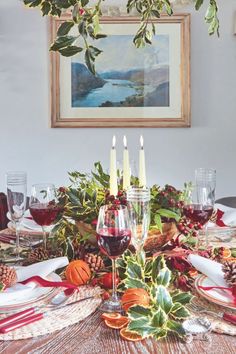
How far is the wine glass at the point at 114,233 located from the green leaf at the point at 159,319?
0.46 feet

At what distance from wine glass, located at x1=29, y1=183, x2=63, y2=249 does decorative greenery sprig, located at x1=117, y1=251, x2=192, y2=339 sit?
36 cm

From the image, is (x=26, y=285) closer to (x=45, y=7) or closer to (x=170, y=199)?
(x=170, y=199)

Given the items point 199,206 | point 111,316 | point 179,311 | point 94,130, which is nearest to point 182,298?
point 179,311

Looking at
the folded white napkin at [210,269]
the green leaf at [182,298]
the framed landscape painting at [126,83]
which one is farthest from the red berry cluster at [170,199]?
the framed landscape painting at [126,83]

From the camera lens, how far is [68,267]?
3.88 ft

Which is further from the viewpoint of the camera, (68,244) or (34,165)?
(34,165)

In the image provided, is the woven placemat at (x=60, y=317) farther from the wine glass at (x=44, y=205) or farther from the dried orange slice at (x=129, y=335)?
the wine glass at (x=44, y=205)

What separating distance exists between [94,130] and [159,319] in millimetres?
2225

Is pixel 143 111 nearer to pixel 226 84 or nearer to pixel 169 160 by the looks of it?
pixel 169 160

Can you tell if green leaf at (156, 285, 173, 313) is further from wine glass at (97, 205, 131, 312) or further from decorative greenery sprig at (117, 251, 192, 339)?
wine glass at (97, 205, 131, 312)

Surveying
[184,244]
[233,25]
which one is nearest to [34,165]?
[233,25]

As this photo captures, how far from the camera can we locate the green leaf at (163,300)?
93 centimetres

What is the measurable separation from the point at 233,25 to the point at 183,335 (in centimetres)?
247

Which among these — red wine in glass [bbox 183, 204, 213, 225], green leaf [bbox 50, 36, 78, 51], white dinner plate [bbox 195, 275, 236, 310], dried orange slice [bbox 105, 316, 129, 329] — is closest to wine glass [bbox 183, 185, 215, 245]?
red wine in glass [bbox 183, 204, 213, 225]
